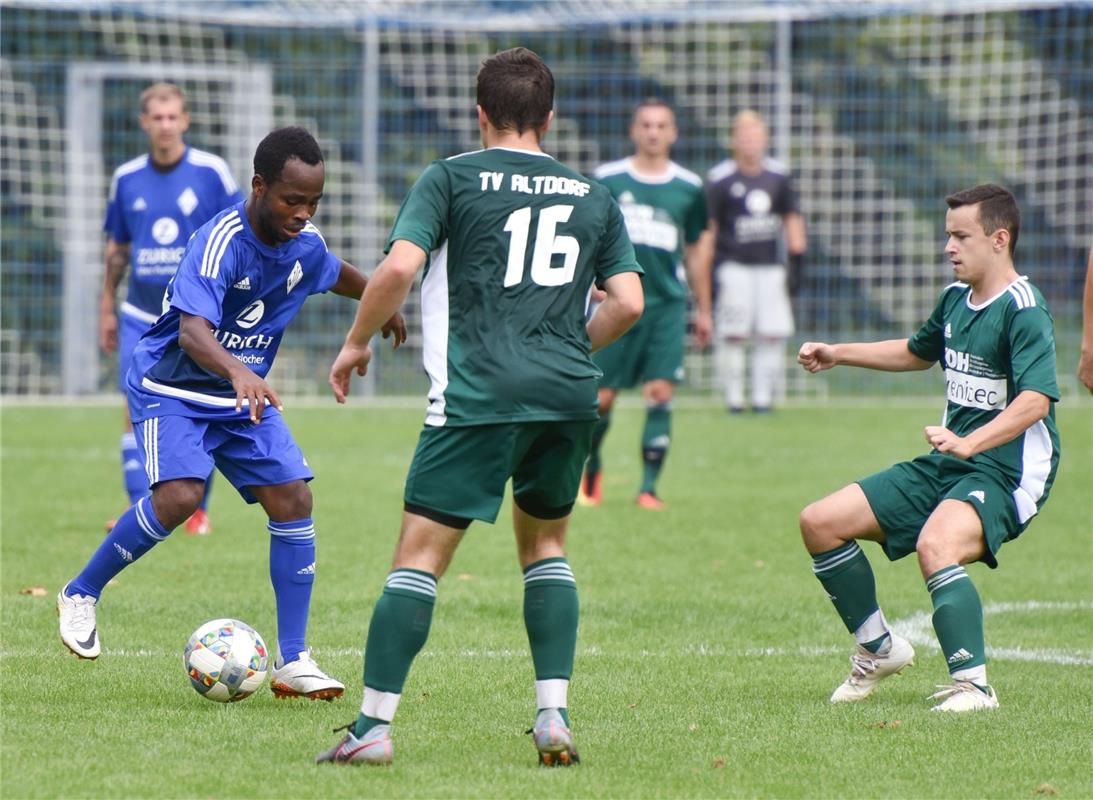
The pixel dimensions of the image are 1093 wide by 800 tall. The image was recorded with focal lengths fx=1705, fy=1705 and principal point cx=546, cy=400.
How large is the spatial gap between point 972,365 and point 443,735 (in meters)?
2.18

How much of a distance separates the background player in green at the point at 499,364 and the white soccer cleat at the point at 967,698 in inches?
54.3

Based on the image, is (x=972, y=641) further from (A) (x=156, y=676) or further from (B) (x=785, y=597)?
(A) (x=156, y=676)

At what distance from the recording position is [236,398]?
18.1ft

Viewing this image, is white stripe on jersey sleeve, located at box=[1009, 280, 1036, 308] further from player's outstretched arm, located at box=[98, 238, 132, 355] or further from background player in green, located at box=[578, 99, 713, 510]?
player's outstretched arm, located at box=[98, 238, 132, 355]

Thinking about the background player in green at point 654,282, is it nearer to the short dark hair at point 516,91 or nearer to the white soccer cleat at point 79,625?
the white soccer cleat at point 79,625

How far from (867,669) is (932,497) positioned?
2.00 ft

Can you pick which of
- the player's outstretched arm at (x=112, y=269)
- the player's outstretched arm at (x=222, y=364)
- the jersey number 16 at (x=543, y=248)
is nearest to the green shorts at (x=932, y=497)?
the jersey number 16 at (x=543, y=248)

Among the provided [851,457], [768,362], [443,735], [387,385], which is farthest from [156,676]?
[387,385]

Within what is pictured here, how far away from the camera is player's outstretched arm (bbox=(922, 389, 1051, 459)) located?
527 cm

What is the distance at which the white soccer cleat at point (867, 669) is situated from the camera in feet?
18.3

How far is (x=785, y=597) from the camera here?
25.0ft

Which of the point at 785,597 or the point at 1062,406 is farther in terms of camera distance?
the point at 1062,406

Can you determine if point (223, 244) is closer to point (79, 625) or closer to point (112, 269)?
point (79, 625)

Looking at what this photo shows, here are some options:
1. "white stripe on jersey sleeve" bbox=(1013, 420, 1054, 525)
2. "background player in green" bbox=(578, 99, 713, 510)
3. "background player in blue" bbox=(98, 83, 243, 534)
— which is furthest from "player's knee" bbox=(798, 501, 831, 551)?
"background player in green" bbox=(578, 99, 713, 510)
